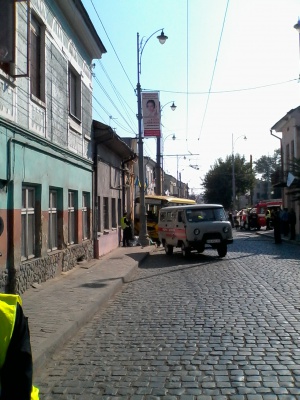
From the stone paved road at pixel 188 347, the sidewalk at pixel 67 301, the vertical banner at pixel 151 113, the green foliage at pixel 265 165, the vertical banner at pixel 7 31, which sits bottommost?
the stone paved road at pixel 188 347

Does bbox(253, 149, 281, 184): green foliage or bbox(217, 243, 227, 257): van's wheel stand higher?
bbox(253, 149, 281, 184): green foliage

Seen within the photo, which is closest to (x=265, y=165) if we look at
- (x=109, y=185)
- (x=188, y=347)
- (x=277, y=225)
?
(x=277, y=225)

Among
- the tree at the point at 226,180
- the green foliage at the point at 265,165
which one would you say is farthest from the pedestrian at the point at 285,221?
the green foliage at the point at 265,165

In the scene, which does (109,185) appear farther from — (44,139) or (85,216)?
(44,139)

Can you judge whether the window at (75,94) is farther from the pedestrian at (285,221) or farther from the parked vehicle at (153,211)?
the pedestrian at (285,221)

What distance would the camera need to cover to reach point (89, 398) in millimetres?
5066

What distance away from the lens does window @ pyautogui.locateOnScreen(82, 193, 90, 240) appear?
17.9 metres

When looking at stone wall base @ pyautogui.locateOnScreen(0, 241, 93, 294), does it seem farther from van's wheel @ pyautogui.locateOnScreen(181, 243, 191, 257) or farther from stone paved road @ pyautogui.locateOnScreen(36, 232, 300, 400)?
van's wheel @ pyautogui.locateOnScreen(181, 243, 191, 257)

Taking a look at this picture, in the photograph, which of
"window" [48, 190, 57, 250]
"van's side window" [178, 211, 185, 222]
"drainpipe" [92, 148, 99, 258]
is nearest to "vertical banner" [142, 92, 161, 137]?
"drainpipe" [92, 148, 99, 258]

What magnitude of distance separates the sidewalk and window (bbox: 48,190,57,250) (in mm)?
876

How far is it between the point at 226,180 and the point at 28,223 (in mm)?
61932

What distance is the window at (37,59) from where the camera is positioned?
12.2m

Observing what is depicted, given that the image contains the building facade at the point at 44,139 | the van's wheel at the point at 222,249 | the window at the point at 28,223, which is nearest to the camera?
the building facade at the point at 44,139

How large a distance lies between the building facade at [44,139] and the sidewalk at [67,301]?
0.43 metres
